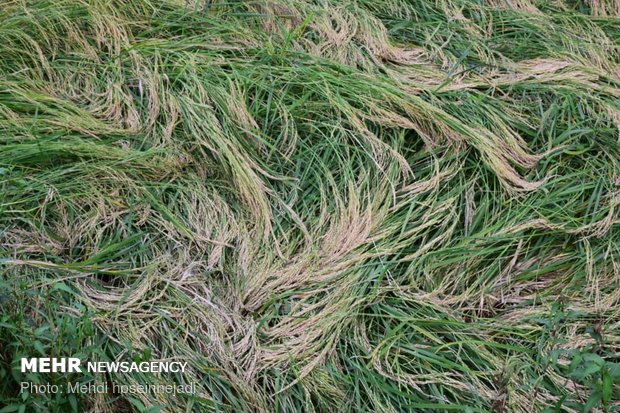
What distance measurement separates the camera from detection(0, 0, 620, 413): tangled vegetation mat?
201 cm

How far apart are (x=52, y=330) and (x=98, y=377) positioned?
18cm

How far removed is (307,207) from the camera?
2.40 m

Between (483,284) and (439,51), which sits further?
(439,51)

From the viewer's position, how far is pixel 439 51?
295 centimetres

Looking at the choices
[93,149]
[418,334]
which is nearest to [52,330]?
[93,149]

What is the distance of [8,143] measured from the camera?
243 cm

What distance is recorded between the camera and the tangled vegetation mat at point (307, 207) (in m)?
2.01

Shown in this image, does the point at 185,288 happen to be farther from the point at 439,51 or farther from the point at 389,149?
the point at 439,51

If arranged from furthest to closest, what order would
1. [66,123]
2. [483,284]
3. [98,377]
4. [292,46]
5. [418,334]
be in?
1. [292,46]
2. [66,123]
3. [483,284]
4. [418,334]
5. [98,377]

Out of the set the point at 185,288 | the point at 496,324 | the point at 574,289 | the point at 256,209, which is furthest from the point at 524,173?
the point at 185,288

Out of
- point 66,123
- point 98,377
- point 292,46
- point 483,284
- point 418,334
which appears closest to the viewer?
point 98,377

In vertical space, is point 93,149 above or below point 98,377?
above

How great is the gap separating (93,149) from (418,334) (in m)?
1.19

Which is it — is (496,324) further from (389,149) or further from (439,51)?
(439,51)
